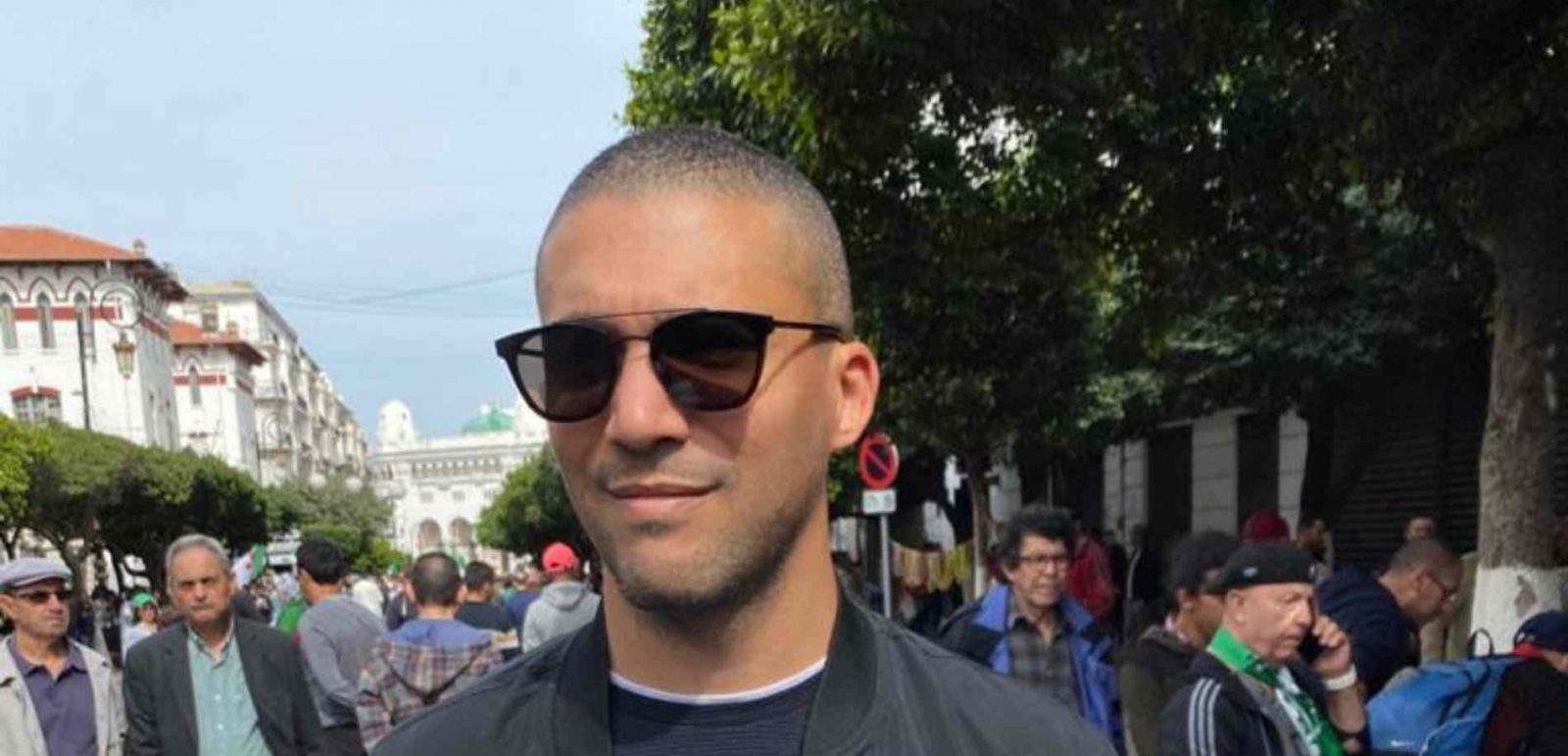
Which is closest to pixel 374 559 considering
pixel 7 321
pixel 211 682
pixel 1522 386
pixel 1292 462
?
pixel 7 321

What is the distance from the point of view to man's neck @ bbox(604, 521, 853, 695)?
154 cm

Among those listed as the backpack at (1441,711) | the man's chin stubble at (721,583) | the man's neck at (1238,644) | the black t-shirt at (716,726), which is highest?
the man's chin stubble at (721,583)

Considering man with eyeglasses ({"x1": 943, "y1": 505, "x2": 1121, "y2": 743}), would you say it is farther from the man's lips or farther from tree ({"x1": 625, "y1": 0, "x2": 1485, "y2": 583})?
the man's lips

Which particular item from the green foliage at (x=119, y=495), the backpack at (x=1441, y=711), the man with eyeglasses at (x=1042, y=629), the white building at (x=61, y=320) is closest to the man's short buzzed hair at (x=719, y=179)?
the backpack at (x=1441, y=711)

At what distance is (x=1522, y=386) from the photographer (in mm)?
7203

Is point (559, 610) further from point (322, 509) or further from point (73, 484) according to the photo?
point (322, 509)

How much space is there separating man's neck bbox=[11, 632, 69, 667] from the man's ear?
4905 millimetres

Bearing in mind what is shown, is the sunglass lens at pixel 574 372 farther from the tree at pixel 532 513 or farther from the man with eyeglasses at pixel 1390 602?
the tree at pixel 532 513

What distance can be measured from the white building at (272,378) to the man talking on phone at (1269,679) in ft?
276

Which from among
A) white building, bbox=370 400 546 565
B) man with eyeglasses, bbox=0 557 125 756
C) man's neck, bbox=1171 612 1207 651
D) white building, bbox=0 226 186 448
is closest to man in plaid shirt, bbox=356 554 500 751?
man with eyeglasses, bbox=0 557 125 756

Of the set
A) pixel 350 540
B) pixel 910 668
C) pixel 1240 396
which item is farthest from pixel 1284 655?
pixel 350 540

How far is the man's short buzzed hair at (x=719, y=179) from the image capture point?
156 centimetres

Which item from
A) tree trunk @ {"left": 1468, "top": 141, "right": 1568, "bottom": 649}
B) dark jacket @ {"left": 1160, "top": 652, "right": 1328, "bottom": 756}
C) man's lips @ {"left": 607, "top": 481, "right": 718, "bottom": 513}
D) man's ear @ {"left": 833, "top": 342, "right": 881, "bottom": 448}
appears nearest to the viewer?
man's lips @ {"left": 607, "top": 481, "right": 718, "bottom": 513}

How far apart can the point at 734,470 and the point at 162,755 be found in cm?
479
